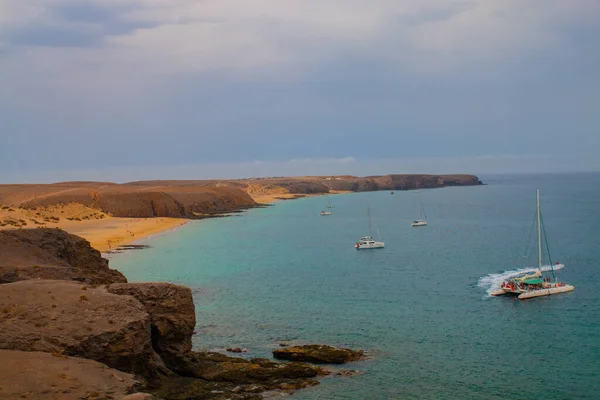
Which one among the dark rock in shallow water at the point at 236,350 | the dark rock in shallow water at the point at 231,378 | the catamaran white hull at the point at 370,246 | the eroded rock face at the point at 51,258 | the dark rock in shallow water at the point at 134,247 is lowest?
the dark rock in shallow water at the point at 236,350

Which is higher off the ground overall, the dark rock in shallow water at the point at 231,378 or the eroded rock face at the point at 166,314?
the eroded rock face at the point at 166,314

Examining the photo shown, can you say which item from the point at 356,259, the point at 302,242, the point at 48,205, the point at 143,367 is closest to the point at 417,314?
the point at 143,367

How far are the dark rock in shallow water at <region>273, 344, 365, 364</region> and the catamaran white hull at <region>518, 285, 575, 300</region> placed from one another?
22218mm

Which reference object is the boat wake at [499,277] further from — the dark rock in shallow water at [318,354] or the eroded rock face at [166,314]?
the eroded rock face at [166,314]

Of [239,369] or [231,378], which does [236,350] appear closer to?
[239,369]

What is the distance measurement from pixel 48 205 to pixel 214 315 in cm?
9965

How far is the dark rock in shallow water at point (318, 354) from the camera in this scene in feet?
115

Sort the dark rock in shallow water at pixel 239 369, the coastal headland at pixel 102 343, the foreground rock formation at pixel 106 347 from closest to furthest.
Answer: the foreground rock formation at pixel 106 347 < the coastal headland at pixel 102 343 < the dark rock in shallow water at pixel 239 369

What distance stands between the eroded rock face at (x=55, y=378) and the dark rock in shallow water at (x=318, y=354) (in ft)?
45.7

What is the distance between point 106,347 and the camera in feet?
82.5

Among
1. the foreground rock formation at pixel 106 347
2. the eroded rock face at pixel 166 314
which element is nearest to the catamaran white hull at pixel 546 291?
the foreground rock formation at pixel 106 347

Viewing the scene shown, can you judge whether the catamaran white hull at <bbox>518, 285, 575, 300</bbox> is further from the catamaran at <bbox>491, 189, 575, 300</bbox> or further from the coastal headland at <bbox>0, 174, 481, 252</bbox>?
the coastal headland at <bbox>0, 174, 481, 252</bbox>

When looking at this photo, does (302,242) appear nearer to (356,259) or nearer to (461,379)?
(356,259)

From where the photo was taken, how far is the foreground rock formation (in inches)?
842
